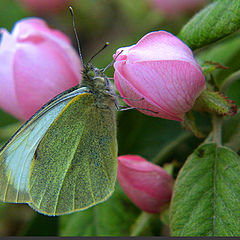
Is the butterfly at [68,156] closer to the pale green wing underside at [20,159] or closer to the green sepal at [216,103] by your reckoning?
the pale green wing underside at [20,159]

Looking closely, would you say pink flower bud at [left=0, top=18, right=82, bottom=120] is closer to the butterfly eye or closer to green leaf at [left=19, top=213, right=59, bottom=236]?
the butterfly eye

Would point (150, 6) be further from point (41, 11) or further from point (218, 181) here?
point (218, 181)

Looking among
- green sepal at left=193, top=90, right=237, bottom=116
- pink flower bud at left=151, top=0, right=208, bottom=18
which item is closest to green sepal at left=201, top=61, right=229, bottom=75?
green sepal at left=193, top=90, right=237, bottom=116

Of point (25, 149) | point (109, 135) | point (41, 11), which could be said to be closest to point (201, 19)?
point (109, 135)

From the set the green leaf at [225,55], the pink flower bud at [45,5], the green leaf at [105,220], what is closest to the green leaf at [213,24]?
the green leaf at [225,55]

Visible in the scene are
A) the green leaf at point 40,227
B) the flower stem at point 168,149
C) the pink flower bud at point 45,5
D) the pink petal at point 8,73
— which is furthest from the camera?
the pink flower bud at point 45,5

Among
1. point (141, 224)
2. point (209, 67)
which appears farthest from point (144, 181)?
point (209, 67)

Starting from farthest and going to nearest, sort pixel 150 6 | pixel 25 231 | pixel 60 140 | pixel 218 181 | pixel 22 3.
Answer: pixel 22 3 < pixel 150 6 < pixel 25 231 < pixel 60 140 < pixel 218 181
